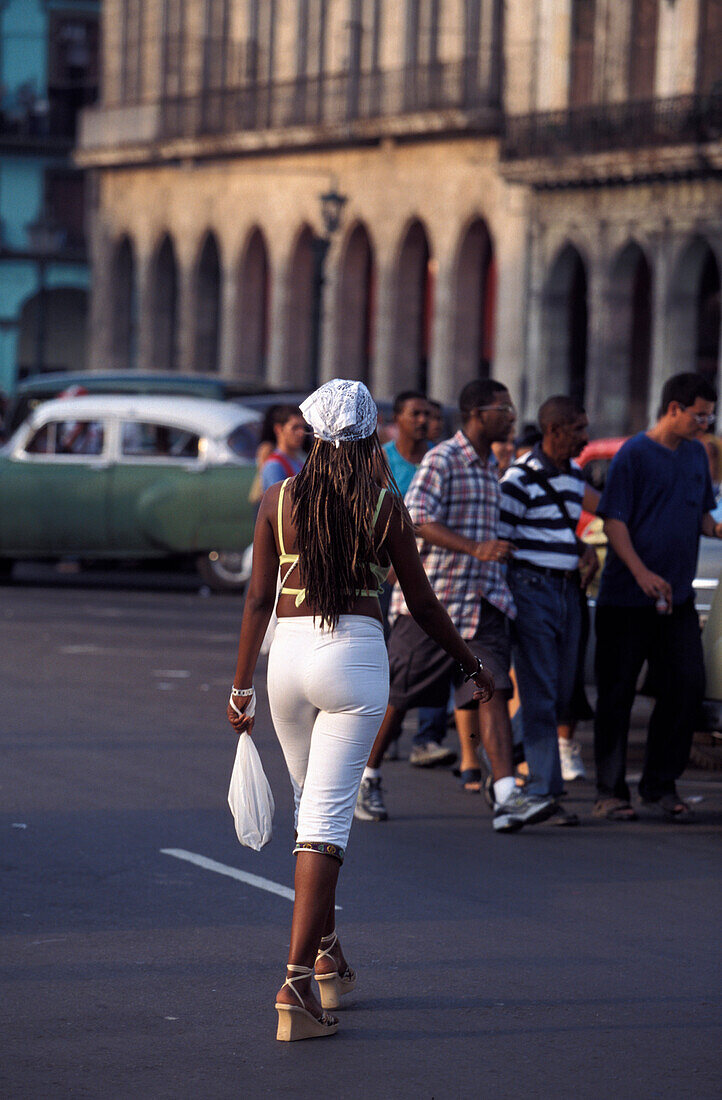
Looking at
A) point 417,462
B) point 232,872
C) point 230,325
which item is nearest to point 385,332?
point 230,325

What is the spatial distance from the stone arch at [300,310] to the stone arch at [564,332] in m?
9.82

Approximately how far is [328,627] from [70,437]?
1678 cm

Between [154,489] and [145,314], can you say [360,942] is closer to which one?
[154,489]

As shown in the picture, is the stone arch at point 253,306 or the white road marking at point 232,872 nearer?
the white road marking at point 232,872

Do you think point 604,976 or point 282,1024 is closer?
point 282,1024

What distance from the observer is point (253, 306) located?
52938 mm

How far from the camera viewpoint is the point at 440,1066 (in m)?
5.93

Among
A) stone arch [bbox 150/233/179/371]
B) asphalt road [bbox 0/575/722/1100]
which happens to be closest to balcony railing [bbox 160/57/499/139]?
stone arch [bbox 150/233/179/371]

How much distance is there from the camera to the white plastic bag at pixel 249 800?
21.1 ft

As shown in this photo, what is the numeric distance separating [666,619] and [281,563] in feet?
13.2

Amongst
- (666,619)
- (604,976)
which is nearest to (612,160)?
(666,619)

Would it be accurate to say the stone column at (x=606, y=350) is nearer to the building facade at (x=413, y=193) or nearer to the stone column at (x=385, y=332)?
the building facade at (x=413, y=193)

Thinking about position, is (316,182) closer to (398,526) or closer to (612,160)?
(612,160)

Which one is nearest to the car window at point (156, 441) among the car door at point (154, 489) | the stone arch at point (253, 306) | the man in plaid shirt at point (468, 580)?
the car door at point (154, 489)
